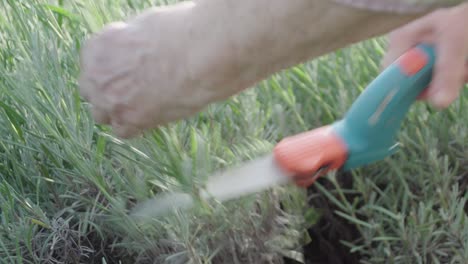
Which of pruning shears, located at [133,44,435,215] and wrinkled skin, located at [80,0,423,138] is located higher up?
wrinkled skin, located at [80,0,423,138]

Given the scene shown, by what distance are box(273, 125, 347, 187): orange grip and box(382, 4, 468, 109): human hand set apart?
0.18m

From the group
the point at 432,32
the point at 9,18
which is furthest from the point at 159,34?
the point at 9,18

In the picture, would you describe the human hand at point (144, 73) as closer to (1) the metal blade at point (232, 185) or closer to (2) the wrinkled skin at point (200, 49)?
(2) the wrinkled skin at point (200, 49)

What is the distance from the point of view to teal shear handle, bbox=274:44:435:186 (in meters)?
1.44

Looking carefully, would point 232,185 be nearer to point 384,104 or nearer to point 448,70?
point 384,104

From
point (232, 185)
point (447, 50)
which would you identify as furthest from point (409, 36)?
point (232, 185)

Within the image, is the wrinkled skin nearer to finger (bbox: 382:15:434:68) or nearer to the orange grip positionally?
the orange grip

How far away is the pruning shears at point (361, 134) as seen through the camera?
1438mm

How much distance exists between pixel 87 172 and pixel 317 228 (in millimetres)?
529

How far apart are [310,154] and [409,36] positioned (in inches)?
12.0

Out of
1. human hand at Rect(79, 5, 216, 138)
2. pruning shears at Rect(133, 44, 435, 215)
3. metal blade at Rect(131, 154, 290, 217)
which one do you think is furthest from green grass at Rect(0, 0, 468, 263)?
human hand at Rect(79, 5, 216, 138)

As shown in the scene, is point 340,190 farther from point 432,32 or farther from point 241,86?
point 241,86

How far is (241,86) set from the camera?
118cm

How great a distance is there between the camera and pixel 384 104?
145 cm
